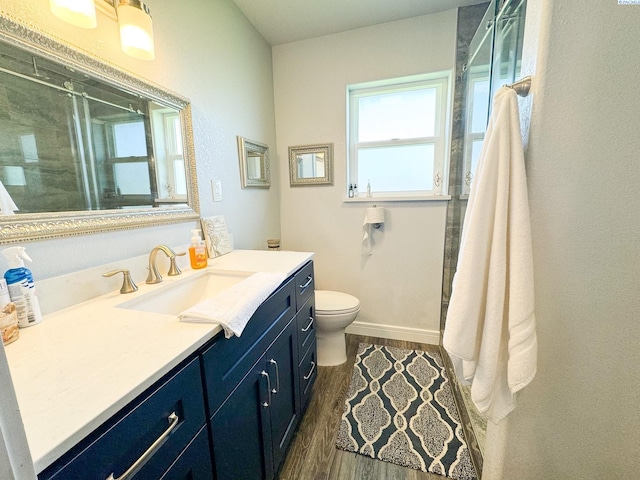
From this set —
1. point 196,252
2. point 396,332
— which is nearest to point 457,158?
point 396,332

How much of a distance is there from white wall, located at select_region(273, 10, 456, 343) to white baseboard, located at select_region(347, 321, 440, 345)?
A: 16 mm

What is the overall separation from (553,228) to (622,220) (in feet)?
0.48

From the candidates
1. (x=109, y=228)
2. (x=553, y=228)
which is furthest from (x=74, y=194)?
(x=553, y=228)

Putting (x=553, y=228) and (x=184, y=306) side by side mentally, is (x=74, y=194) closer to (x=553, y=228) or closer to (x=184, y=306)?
(x=184, y=306)

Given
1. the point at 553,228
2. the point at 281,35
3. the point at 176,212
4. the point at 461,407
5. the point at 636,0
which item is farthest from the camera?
the point at 281,35

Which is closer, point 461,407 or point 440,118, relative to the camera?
point 461,407

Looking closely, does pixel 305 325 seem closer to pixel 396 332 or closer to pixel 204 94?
pixel 396 332

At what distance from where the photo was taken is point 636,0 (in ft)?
2.13

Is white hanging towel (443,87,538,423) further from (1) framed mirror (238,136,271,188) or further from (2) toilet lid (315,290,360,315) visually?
(1) framed mirror (238,136,271,188)

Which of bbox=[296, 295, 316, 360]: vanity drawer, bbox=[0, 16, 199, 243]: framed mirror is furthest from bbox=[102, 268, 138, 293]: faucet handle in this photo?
bbox=[296, 295, 316, 360]: vanity drawer

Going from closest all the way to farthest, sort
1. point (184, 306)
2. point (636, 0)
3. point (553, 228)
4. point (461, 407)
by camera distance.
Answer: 1. point (636, 0)
2. point (553, 228)
3. point (184, 306)
4. point (461, 407)

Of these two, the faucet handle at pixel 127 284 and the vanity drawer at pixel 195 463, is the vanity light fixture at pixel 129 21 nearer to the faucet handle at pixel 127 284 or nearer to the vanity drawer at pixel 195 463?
the faucet handle at pixel 127 284

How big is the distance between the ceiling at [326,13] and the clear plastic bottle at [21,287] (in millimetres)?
1815

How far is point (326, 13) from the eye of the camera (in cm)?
177
